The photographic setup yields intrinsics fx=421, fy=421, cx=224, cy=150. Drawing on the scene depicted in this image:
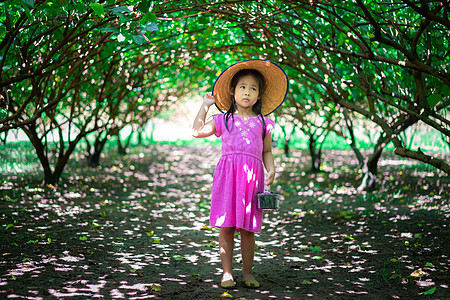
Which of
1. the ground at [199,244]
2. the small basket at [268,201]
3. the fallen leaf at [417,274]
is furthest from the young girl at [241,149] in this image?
the fallen leaf at [417,274]

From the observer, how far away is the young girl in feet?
11.7

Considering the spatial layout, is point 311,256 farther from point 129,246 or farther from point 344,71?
point 344,71

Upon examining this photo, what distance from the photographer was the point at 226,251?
11.9ft

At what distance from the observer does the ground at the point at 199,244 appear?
355 centimetres

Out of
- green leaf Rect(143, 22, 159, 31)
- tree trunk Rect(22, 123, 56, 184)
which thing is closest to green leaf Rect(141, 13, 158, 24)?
green leaf Rect(143, 22, 159, 31)

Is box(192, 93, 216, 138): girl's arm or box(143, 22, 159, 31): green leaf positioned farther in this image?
box(192, 93, 216, 138): girl's arm

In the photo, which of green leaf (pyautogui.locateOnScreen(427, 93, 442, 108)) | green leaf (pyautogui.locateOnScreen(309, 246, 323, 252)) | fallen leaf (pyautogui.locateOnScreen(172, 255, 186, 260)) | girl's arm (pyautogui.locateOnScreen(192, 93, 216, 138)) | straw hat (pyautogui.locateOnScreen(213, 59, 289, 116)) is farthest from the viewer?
green leaf (pyautogui.locateOnScreen(309, 246, 323, 252))

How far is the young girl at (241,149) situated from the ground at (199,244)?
45 centimetres

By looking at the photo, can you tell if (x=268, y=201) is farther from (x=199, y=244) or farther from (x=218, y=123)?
(x=199, y=244)

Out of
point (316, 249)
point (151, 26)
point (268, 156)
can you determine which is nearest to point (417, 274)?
point (316, 249)

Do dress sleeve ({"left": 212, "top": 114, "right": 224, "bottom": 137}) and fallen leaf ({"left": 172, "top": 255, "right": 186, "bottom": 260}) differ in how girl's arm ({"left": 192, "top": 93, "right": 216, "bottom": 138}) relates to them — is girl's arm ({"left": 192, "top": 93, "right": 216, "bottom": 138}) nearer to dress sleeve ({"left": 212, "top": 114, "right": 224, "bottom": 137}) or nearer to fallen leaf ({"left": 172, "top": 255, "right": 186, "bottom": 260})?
dress sleeve ({"left": 212, "top": 114, "right": 224, "bottom": 137})

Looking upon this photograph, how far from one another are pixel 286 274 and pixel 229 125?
5.23ft

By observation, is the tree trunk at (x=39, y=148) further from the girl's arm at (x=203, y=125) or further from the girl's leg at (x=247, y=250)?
the girl's leg at (x=247, y=250)

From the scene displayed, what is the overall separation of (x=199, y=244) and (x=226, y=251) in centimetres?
177
